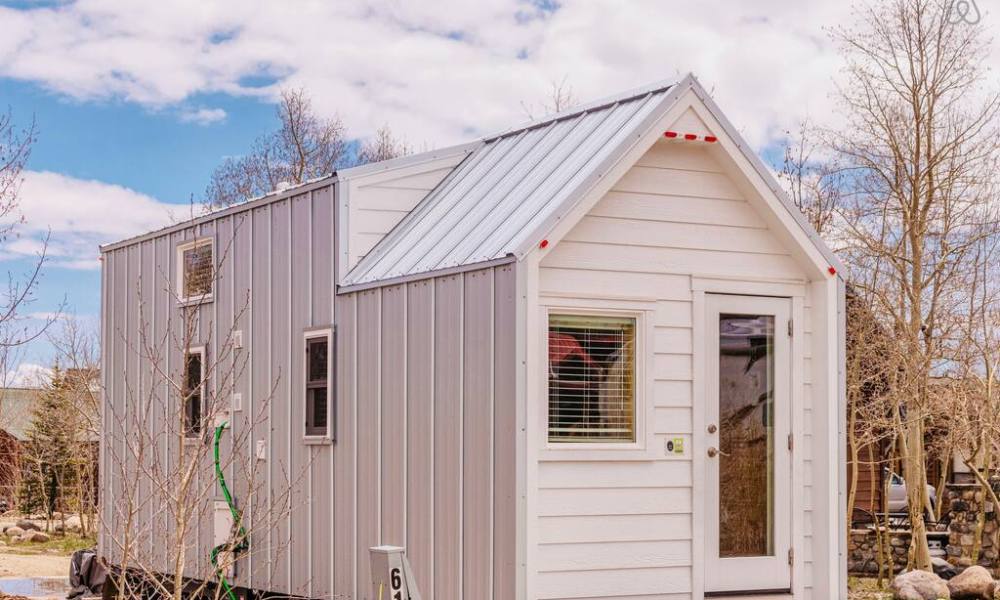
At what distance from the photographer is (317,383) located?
1148 centimetres

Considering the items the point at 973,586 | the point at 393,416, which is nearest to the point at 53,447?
the point at 973,586

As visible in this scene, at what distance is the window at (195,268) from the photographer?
1345 cm

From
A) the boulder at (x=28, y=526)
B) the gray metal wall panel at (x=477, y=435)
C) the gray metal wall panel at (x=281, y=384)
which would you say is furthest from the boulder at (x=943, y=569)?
the boulder at (x=28, y=526)

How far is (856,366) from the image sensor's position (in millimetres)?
17469

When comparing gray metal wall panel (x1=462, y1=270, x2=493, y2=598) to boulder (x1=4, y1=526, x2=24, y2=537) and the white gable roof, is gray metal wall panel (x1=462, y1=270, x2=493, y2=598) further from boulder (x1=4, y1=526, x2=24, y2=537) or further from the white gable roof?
boulder (x1=4, y1=526, x2=24, y2=537)

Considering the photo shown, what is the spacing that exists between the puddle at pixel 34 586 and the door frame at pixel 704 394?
420 inches

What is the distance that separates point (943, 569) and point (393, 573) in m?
10.2

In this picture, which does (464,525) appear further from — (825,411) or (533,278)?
(825,411)

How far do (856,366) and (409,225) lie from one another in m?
8.21

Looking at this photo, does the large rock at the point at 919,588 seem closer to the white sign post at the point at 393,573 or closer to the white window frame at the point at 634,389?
the white window frame at the point at 634,389

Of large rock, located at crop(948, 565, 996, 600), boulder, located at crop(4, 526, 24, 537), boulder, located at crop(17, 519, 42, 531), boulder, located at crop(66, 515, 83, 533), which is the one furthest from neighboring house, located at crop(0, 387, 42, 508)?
large rock, located at crop(948, 565, 996, 600)

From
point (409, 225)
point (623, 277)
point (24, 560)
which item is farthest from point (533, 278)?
point (24, 560)

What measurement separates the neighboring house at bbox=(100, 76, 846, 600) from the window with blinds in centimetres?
2

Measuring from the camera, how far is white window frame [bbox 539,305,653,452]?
9.23 m
